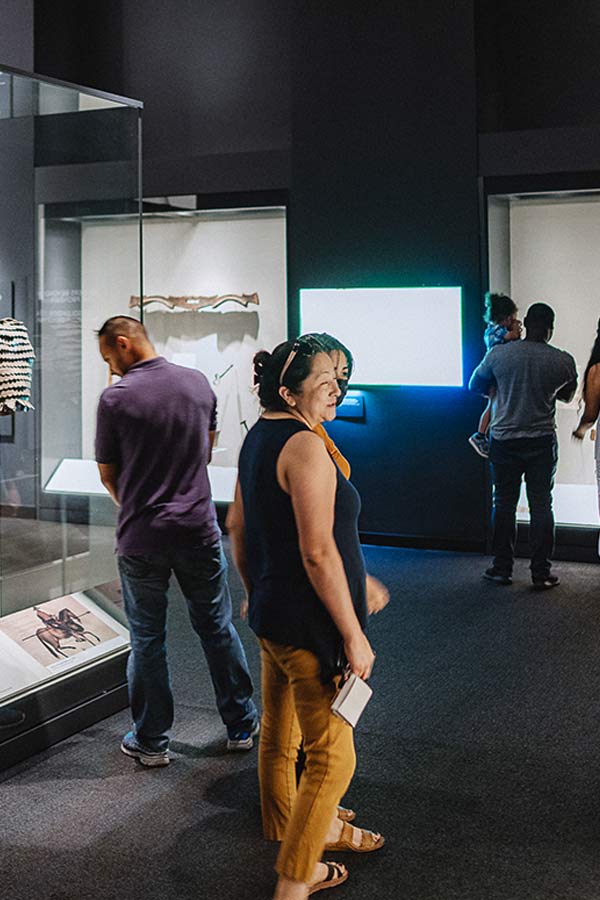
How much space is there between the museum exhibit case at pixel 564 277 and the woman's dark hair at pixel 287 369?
15.4 feet

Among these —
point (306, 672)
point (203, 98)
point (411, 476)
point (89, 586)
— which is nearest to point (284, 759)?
point (306, 672)

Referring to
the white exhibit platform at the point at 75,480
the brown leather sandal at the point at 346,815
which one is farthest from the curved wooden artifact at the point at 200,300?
the brown leather sandal at the point at 346,815

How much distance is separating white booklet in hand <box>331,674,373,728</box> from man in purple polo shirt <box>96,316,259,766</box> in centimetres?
126

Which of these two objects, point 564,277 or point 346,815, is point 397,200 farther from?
point 346,815

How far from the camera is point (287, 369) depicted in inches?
119

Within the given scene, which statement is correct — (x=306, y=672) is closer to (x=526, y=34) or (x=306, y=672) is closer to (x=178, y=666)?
(x=178, y=666)

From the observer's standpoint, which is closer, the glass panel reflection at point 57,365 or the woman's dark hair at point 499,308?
the glass panel reflection at point 57,365

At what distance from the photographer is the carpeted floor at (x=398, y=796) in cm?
324

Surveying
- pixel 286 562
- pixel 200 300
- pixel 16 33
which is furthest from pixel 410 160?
pixel 286 562

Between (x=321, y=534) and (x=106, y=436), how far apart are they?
4.50 feet

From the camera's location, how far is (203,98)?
8.99 meters

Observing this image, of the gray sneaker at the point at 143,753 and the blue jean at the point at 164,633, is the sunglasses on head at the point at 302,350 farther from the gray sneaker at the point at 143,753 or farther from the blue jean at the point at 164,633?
the gray sneaker at the point at 143,753

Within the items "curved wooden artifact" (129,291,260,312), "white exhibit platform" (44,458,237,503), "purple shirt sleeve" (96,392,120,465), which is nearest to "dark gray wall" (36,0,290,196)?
"curved wooden artifact" (129,291,260,312)

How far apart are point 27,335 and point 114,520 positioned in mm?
867
